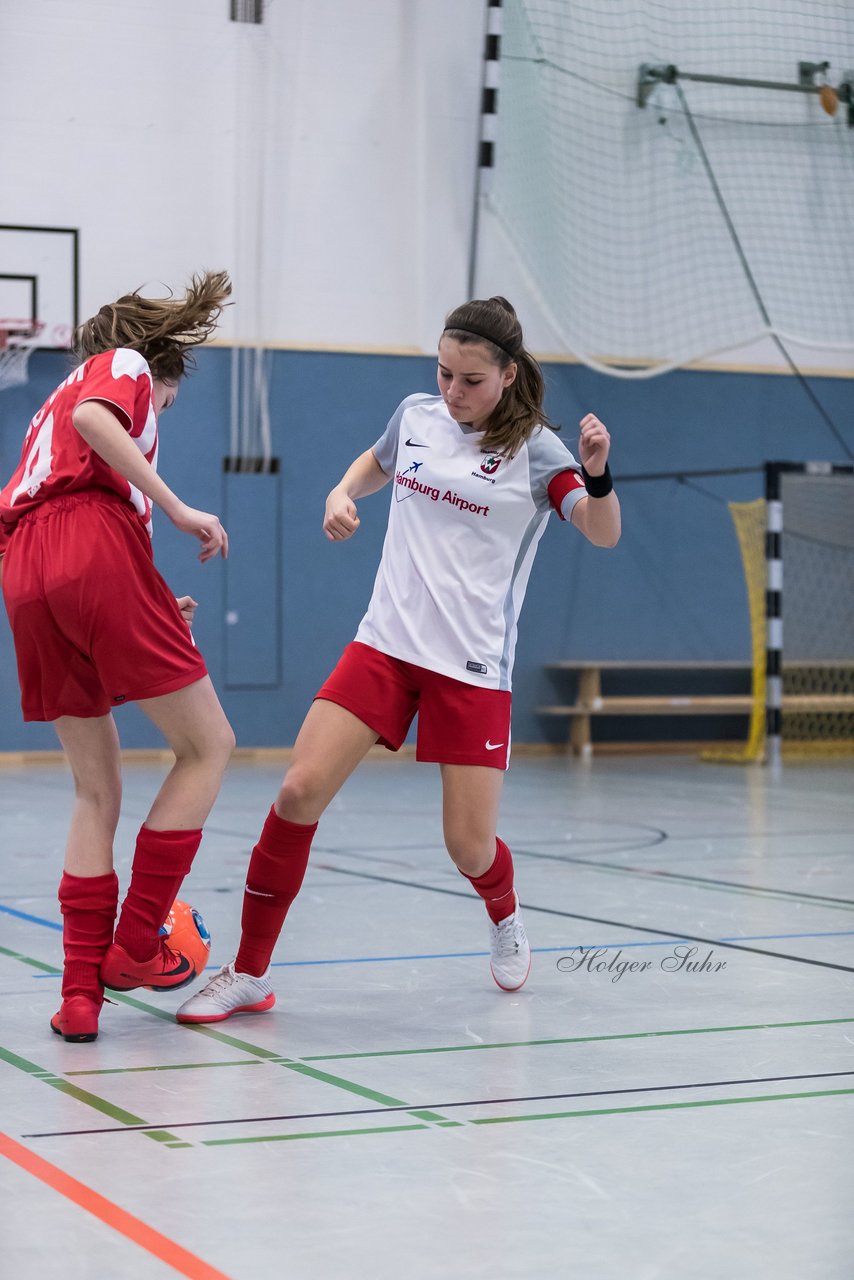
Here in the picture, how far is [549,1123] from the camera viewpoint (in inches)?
106

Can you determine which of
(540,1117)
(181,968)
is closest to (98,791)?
(181,968)

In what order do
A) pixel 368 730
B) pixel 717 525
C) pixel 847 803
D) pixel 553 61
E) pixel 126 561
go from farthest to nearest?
1. pixel 717 525
2. pixel 553 61
3. pixel 847 803
4. pixel 368 730
5. pixel 126 561

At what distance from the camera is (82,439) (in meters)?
3.30

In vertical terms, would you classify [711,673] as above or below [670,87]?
below

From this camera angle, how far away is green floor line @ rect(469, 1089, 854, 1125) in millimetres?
2717

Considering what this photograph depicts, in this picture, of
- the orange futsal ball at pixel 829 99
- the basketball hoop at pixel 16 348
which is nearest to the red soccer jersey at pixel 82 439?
the basketball hoop at pixel 16 348

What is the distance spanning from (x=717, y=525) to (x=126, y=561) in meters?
10.7

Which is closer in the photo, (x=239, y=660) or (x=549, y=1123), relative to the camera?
(x=549, y=1123)

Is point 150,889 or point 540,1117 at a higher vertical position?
point 150,889


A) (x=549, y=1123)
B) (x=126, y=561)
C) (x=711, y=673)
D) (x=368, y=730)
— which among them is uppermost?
(x=126, y=561)

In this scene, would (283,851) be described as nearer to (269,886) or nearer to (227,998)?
(269,886)

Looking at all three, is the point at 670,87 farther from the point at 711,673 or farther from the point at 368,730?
the point at 368,730

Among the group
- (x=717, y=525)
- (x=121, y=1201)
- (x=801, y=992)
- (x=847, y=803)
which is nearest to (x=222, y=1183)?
(x=121, y=1201)

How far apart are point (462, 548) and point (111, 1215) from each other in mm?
1767
